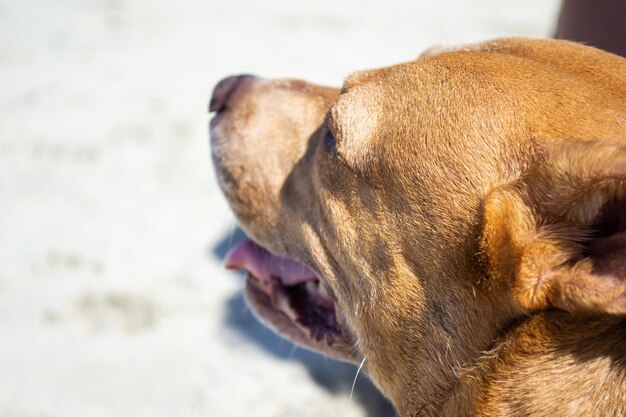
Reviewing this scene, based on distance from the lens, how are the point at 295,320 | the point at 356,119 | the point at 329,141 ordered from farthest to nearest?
the point at 295,320 → the point at 329,141 → the point at 356,119

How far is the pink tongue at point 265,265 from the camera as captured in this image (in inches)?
112

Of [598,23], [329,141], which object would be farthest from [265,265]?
[598,23]

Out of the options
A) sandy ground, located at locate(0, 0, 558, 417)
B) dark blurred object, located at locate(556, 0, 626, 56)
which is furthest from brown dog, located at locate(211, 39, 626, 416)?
dark blurred object, located at locate(556, 0, 626, 56)

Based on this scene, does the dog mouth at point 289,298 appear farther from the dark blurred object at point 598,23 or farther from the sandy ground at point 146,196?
the dark blurred object at point 598,23

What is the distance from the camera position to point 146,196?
402cm

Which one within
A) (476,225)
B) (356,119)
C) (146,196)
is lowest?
(146,196)

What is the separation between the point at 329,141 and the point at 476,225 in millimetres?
751

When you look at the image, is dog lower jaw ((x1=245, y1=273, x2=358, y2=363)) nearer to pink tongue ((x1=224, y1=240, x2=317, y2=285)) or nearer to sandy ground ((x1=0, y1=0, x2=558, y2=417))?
pink tongue ((x1=224, y1=240, x2=317, y2=285))

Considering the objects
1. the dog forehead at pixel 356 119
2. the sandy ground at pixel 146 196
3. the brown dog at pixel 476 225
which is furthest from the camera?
the sandy ground at pixel 146 196

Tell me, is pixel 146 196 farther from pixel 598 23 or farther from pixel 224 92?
pixel 598 23

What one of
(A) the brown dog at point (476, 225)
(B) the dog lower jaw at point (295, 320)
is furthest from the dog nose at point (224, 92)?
(B) the dog lower jaw at point (295, 320)

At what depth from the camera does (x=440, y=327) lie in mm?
2006

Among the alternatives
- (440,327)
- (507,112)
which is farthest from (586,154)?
(440,327)

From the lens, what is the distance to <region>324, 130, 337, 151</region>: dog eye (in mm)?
2402
